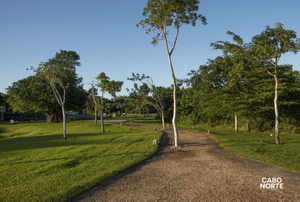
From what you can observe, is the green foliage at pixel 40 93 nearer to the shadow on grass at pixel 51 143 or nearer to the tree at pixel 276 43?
the shadow on grass at pixel 51 143

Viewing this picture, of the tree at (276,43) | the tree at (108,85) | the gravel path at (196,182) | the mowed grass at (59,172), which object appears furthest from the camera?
the tree at (108,85)

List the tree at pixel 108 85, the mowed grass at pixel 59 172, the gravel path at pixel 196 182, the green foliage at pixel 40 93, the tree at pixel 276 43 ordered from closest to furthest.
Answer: the gravel path at pixel 196 182 < the mowed grass at pixel 59 172 < the tree at pixel 276 43 < the tree at pixel 108 85 < the green foliage at pixel 40 93

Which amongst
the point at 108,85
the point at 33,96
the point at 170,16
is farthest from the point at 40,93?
the point at 170,16

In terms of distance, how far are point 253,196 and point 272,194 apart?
65 cm

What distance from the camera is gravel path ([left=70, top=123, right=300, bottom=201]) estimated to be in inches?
228

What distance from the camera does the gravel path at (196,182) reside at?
19.0 ft

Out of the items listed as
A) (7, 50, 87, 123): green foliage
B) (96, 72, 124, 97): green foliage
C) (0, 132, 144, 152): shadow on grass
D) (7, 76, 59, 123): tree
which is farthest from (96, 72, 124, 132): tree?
(7, 76, 59, 123): tree

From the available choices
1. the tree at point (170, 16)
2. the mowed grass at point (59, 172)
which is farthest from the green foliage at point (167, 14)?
the mowed grass at point (59, 172)

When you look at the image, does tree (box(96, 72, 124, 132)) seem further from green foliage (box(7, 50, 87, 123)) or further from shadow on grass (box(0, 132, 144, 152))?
green foliage (box(7, 50, 87, 123))

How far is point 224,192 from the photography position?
6047 millimetres

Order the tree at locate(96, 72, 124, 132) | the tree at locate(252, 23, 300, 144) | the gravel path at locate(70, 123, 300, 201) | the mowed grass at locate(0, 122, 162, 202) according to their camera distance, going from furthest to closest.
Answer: the tree at locate(96, 72, 124, 132) < the tree at locate(252, 23, 300, 144) < the mowed grass at locate(0, 122, 162, 202) < the gravel path at locate(70, 123, 300, 201)

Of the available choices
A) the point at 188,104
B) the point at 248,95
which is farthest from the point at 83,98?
the point at 248,95

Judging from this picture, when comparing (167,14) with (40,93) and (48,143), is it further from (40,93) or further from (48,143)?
(40,93)

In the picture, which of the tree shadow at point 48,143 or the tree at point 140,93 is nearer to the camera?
the tree shadow at point 48,143
